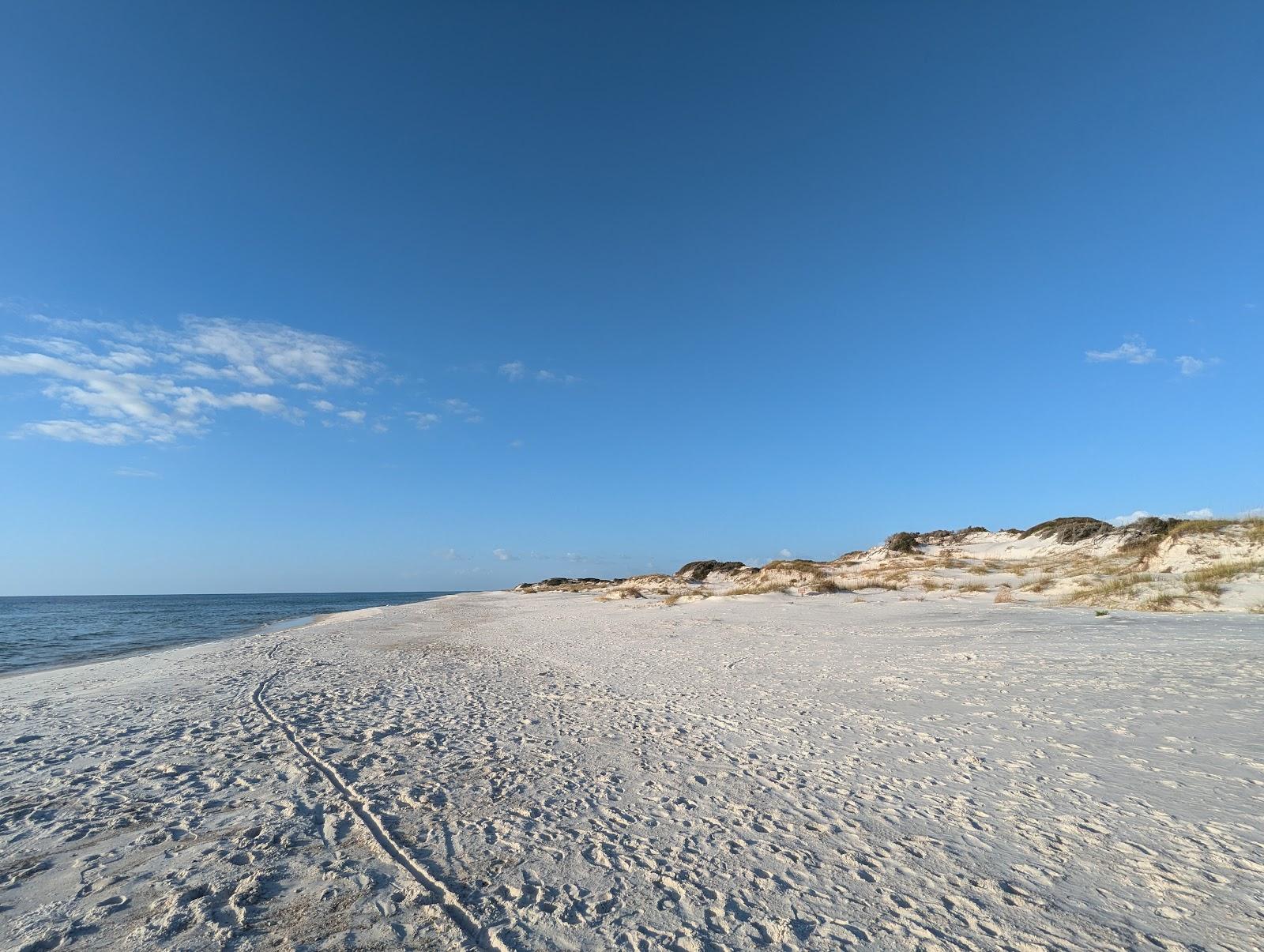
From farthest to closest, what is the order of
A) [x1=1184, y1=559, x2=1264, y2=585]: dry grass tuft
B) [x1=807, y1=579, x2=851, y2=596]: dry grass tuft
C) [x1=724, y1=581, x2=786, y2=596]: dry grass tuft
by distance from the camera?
[x1=724, y1=581, x2=786, y2=596]: dry grass tuft, [x1=807, y1=579, x2=851, y2=596]: dry grass tuft, [x1=1184, y1=559, x2=1264, y2=585]: dry grass tuft

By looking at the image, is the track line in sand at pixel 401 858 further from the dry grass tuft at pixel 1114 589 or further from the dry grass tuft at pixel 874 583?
the dry grass tuft at pixel 874 583

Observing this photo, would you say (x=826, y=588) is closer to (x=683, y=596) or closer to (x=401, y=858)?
(x=683, y=596)

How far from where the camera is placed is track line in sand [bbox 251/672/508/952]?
3680 millimetres

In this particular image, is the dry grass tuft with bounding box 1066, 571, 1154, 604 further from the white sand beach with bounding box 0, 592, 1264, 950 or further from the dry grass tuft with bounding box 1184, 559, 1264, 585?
the white sand beach with bounding box 0, 592, 1264, 950

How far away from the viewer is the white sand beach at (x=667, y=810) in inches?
149

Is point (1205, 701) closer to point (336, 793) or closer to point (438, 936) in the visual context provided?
point (438, 936)

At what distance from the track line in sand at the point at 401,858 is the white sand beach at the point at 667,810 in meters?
0.02

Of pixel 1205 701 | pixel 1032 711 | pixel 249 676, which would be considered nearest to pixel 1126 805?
pixel 1032 711

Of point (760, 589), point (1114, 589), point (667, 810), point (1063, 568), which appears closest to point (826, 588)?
point (760, 589)

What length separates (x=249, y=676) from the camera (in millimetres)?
13492

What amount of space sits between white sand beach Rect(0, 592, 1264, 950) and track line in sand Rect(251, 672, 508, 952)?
2 centimetres

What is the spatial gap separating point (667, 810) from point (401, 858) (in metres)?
2.35

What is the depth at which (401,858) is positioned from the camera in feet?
15.2

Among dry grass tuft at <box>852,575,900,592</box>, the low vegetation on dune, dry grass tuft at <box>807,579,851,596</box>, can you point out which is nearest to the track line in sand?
the low vegetation on dune
